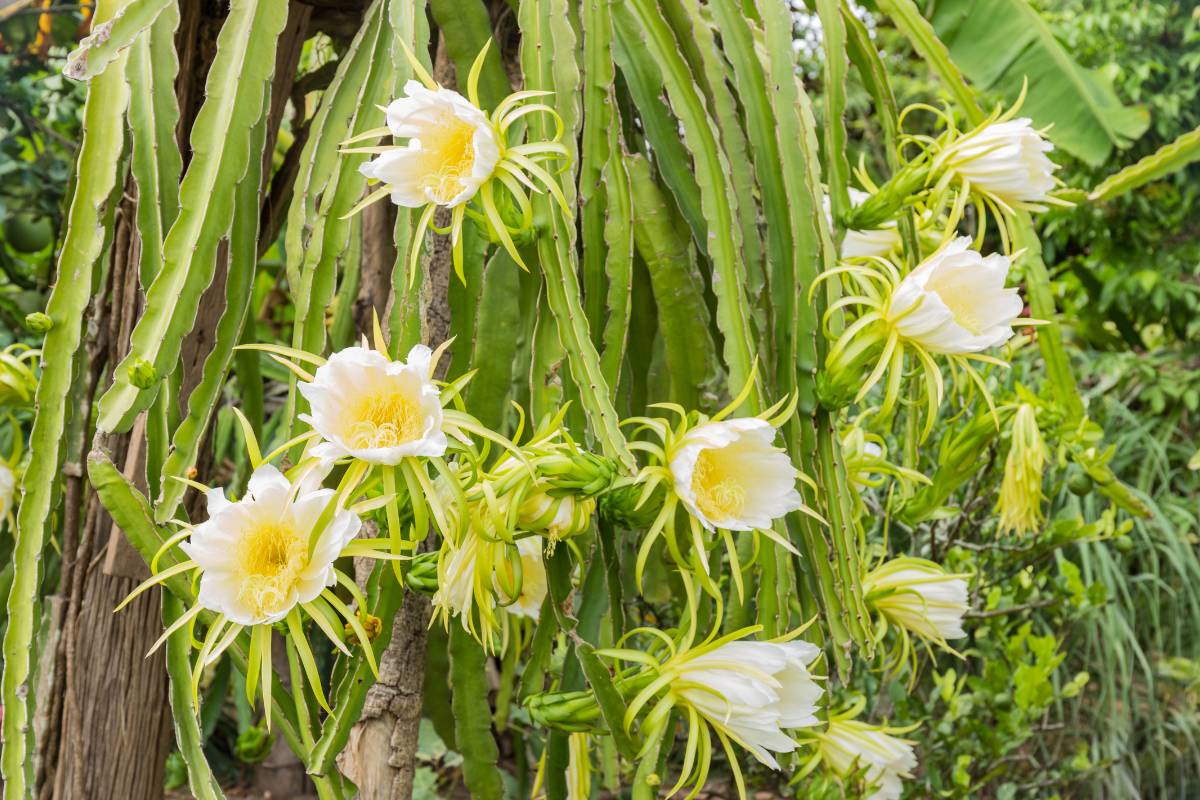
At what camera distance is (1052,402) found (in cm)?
121

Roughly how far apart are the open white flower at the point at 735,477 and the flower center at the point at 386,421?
0.15 metres

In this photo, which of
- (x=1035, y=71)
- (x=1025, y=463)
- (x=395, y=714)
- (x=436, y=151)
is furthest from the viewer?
(x=1035, y=71)

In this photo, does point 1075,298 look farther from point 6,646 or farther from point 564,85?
point 6,646

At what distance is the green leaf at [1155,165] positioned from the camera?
119 cm

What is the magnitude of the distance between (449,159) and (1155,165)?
918mm

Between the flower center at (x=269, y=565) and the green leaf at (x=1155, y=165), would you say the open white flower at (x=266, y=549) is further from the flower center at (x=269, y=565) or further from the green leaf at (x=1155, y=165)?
the green leaf at (x=1155, y=165)

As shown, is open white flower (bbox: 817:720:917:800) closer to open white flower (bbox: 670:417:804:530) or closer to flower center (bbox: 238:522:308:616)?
open white flower (bbox: 670:417:804:530)

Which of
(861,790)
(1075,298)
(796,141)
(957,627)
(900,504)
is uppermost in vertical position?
(1075,298)

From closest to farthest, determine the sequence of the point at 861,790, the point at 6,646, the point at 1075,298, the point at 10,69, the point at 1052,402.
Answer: the point at 6,646 → the point at 861,790 → the point at 1052,402 → the point at 10,69 → the point at 1075,298

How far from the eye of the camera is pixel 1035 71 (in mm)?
1671

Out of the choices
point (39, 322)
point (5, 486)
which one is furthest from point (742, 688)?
point (5, 486)

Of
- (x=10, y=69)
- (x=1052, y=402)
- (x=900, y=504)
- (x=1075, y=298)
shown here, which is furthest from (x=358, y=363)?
(x=1075, y=298)

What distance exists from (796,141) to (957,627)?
418 millimetres

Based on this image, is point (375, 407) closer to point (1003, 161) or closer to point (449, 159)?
point (449, 159)
